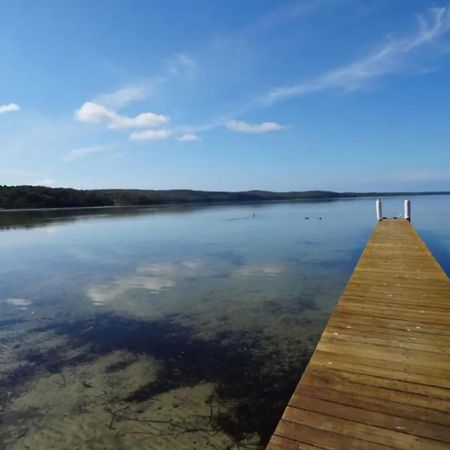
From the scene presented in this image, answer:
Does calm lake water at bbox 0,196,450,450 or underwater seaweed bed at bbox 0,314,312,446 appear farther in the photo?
underwater seaweed bed at bbox 0,314,312,446

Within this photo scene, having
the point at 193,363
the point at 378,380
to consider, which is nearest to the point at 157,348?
the point at 193,363

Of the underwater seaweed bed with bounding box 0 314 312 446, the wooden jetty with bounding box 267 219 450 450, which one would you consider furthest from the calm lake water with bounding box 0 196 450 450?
the wooden jetty with bounding box 267 219 450 450

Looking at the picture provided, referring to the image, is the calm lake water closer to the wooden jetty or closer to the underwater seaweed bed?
the underwater seaweed bed

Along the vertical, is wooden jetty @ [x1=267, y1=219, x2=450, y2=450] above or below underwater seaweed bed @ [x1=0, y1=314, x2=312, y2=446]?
above

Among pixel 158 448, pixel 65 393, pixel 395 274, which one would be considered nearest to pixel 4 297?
pixel 65 393

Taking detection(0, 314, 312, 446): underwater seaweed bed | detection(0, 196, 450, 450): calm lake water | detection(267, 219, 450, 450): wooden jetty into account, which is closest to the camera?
detection(267, 219, 450, 450): wooden jetty

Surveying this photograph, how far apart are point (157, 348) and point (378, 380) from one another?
4671 millimetres

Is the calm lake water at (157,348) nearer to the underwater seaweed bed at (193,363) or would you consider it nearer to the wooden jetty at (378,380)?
the underwater seaweed bed at (193,363)

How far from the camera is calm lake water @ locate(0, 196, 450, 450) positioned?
16.4ft

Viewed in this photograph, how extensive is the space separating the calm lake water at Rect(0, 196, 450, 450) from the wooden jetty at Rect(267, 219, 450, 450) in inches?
49.3

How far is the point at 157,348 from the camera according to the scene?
24.8 feet

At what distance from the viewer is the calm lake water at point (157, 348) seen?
5008 mm

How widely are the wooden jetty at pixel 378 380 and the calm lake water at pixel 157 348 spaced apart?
125 cm

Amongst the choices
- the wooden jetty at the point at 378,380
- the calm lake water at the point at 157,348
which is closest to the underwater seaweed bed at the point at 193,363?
the calm lake water at the point at 157,348
